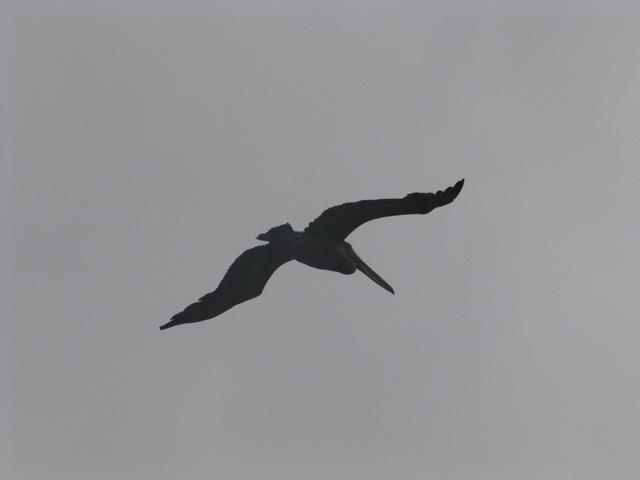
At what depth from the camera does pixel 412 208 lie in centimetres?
1597

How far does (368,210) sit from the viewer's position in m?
16.3

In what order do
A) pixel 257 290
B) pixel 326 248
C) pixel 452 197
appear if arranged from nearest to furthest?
pixel 452 197, pixel 326 248, pixel 257 290

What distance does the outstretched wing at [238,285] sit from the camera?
17625mm

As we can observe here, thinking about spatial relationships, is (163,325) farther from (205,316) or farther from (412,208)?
(412,208)

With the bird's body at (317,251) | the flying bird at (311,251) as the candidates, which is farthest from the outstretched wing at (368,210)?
the bird's body at (317,251)

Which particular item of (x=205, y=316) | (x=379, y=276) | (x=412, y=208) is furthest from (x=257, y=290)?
(x=412, y=208)

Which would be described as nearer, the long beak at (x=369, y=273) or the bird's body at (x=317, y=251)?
the bird's body at (x=317, y=251)

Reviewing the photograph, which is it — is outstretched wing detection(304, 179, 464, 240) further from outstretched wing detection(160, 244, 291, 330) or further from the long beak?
outstretched wing detection(160, 244, 291, 330)

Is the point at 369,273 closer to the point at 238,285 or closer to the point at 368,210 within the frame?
the point at 368,210

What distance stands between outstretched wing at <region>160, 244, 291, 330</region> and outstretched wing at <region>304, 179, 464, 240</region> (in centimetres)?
111

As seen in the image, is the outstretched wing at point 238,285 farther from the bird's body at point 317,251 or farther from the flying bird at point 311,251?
the bird's body at point 317,251

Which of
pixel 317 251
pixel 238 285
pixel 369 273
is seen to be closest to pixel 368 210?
pixel 317 251

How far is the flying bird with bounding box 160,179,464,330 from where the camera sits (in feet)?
52.4

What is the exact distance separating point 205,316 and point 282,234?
2579 millimetres
